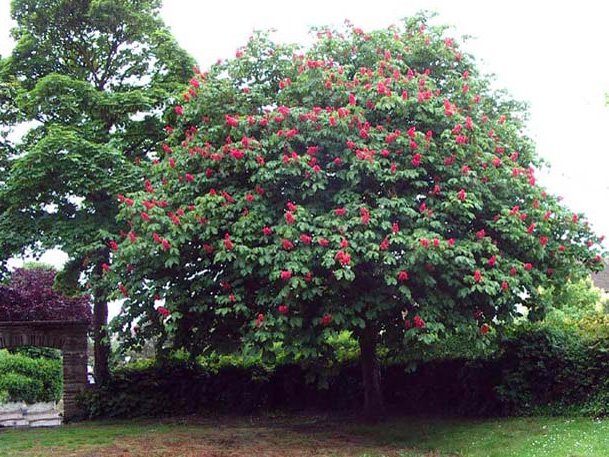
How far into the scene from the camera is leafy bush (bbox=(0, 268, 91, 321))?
1717 centimetres

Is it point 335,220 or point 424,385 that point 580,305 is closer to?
point 424,385

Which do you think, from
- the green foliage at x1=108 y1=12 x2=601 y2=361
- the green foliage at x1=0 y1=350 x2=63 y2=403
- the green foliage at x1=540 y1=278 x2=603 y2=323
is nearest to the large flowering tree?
the green foliage at x1=108 y1=12 x2=601 y2=361

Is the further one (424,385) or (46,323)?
(46,323)

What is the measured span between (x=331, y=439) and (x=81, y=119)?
26.9 feet

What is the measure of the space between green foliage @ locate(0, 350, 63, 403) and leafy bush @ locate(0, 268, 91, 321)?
2.40m

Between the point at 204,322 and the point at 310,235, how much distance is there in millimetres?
2554

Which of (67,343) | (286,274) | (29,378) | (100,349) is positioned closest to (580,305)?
(100,349)

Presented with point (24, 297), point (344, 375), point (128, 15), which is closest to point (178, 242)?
point (344, 375)

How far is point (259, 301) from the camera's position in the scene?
868cm

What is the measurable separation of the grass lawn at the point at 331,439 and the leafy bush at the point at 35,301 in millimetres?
5349

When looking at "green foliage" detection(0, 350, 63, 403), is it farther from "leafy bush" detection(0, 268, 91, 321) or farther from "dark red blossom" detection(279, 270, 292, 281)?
"dark red blossom" detection(279, 270, 292, 281)

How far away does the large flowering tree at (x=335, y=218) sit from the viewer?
8422mm

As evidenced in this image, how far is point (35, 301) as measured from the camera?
57.9ft

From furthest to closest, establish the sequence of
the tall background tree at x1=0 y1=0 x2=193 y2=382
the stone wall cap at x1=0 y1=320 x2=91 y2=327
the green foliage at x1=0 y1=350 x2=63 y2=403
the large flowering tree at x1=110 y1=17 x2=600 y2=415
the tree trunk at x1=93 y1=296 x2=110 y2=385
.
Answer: the green foliage at x1=0 y1=350 x2=63 y2=403, the tree trunk at x1=93 y1=296 x2=110 y2=385, the stone wall cap at x1=0 y1=320 x2=91 y2=327, the tall background tree at x1=0 y1=0 x2=193 y2=382, the large flowering tree at x1=110 y1=17 x2=600 y2=415
